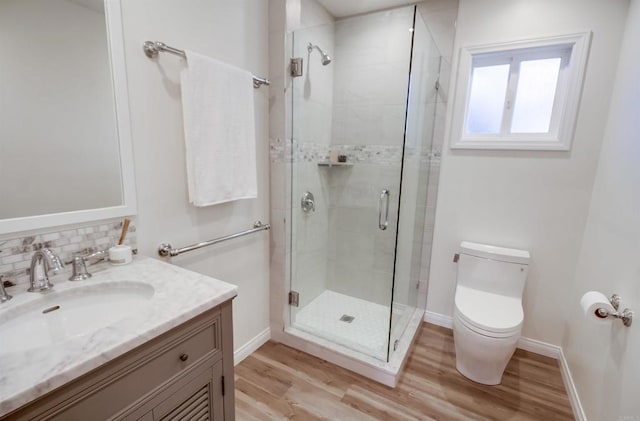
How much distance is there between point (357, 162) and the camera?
2.55 m

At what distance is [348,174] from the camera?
8.57ft

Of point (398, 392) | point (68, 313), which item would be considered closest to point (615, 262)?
point (398, 392)

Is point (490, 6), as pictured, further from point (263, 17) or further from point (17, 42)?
point (17, 42)

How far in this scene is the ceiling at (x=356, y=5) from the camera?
2.26m

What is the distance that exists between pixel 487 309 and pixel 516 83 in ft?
5.29

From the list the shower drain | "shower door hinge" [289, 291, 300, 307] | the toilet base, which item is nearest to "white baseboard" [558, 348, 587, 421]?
the toilet base

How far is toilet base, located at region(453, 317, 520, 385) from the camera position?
170 centimetres

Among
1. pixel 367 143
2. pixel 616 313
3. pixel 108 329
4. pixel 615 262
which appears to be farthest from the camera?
pixel 367 143

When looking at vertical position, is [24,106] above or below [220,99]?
below

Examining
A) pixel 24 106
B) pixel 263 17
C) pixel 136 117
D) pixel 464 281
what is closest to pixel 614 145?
pixel 464 281

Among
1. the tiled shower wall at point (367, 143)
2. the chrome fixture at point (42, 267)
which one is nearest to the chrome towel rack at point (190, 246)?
the chrome fixture at point (42, 267)

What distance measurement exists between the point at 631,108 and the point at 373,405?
211 cm

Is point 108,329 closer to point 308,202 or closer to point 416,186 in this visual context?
point 308,202

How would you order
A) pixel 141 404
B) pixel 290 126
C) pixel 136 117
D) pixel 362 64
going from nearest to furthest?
pixel 141 404
pixel 136 117
pixel 290 126
pixel 362 64
